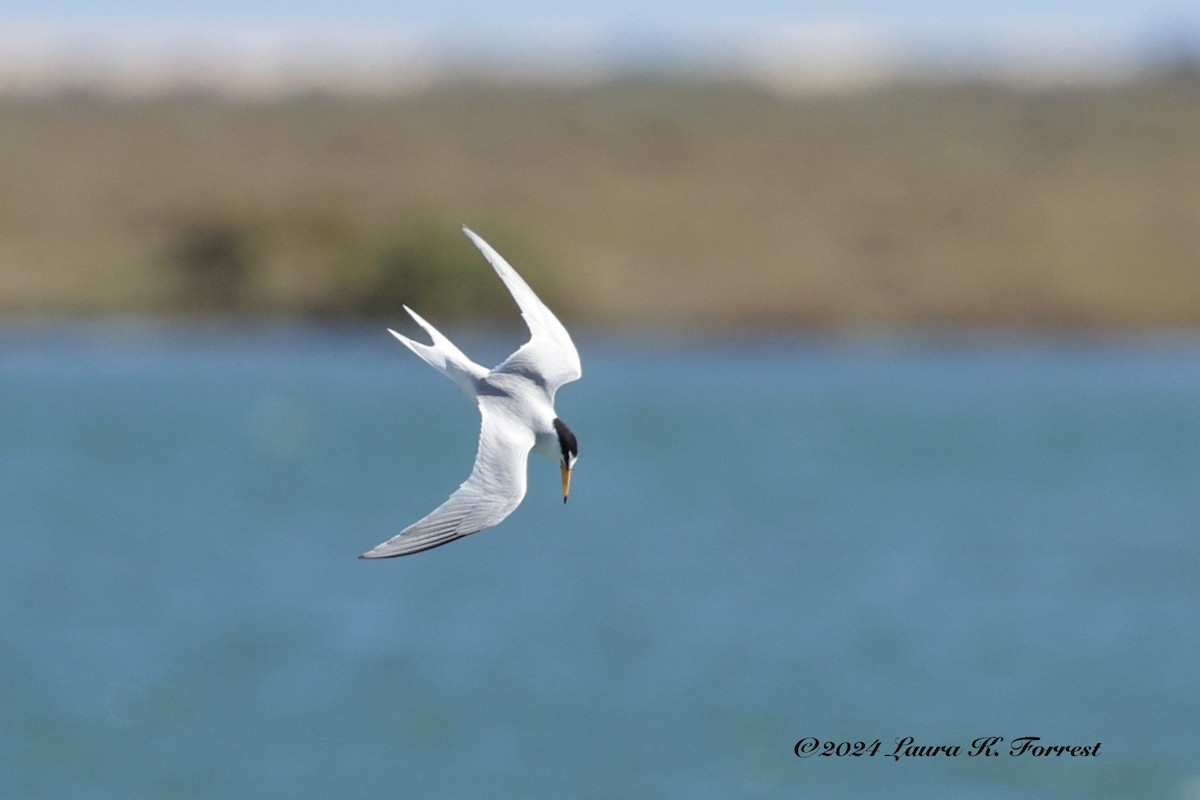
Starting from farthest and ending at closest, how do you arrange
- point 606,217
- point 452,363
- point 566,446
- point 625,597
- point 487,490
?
point 606,217, point 625,597, point 452,363, point 566,446, point 487,490

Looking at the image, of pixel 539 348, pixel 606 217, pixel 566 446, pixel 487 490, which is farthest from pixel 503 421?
pixel 606 217

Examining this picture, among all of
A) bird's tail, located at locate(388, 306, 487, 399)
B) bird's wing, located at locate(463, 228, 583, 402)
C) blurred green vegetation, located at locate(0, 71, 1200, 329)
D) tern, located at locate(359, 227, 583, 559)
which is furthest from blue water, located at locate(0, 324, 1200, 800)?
bird's tail, located at locate(388, 306, 487, 399)

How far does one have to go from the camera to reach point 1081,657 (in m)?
31.6

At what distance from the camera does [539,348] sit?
1006 centimetres

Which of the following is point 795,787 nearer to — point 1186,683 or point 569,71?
point 1186,683

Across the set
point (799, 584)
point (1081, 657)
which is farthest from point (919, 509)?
point (1081, 657)

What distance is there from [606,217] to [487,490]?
178ft

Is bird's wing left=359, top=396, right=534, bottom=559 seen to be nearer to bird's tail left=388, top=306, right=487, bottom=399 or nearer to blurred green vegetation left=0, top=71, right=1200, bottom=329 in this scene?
bird's tail left=388, top=306, right=487, bottom=399

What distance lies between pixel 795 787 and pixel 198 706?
789 cm

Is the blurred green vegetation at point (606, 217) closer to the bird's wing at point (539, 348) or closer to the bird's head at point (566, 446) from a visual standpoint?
the bird's wing at point (539, 348)

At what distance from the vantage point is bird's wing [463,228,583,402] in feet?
32.5

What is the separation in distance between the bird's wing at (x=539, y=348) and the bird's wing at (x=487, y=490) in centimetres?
44

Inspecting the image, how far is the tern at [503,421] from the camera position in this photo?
8.88m

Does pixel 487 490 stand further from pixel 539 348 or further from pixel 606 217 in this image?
pixel 606 217
